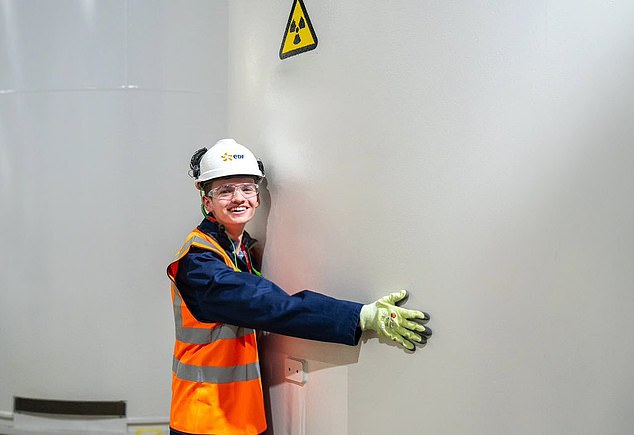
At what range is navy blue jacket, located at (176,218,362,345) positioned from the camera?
1.65 m

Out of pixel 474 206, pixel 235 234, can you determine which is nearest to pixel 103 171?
pixel 235 234

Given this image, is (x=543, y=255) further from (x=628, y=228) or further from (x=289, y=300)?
Answer: (x=289, y=300)

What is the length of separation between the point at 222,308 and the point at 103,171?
4.59 feet

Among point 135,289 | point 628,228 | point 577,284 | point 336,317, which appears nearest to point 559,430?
point 577,284

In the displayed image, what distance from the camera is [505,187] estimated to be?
1.39 meters

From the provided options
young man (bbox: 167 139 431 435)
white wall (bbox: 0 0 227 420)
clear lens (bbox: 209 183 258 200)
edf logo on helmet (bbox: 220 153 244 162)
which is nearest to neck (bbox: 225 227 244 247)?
young man (bbox: 167 139 431 435)

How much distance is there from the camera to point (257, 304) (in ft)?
5.71

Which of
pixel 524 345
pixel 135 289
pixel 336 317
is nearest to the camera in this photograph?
pixel 524 345

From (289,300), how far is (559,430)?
70 cm

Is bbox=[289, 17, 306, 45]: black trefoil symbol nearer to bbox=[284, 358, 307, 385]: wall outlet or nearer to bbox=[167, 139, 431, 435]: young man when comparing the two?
bbox=[167, 139, 431, 435]: young man

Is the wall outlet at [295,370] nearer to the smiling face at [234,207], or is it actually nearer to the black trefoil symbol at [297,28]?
the smiling face at [234,207]

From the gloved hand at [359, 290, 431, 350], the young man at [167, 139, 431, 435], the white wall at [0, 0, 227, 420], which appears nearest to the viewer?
the gloved hand at [359, 290, 431, 350]

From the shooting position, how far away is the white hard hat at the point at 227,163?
1928 mm

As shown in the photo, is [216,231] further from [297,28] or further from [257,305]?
[297,28]
